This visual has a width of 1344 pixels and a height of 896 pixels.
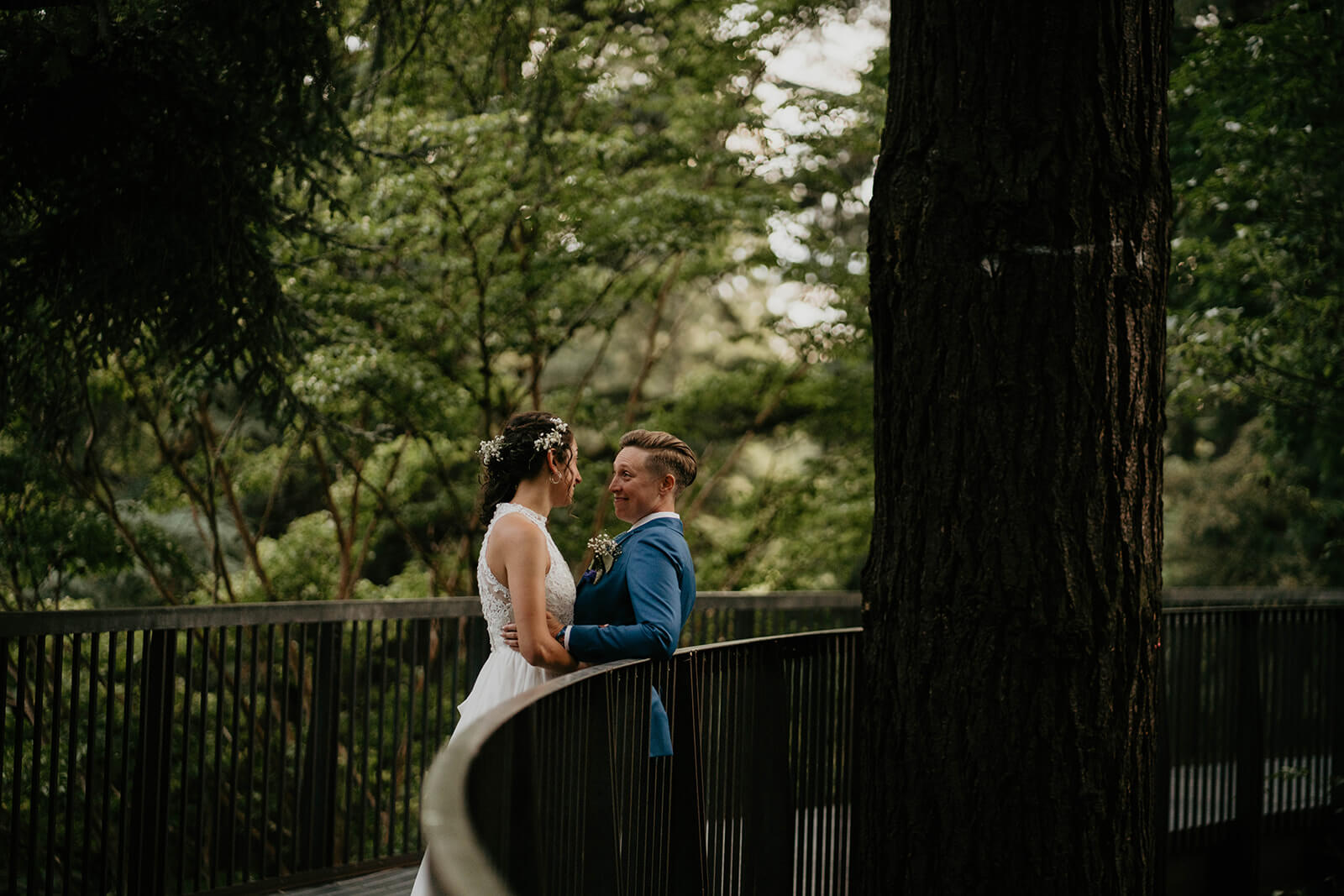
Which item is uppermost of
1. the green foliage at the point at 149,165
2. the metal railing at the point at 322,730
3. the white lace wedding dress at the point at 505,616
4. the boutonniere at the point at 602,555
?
the green foliage at the point at 149,165

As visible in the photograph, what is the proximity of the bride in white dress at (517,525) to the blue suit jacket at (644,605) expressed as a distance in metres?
0.15

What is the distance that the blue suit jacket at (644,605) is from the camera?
3832 millimetres

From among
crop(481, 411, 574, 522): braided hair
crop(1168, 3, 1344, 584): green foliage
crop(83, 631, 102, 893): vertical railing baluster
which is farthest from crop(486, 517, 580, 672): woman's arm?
crop(1168, 3, 1344, 584): green foliage

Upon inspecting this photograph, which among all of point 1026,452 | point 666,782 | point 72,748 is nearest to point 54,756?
point 72,748

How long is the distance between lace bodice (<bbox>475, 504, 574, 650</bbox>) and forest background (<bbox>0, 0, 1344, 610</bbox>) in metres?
3.23

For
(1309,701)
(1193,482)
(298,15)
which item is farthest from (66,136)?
(1193,482)

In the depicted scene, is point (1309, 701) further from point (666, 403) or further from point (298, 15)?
point (666, 403)

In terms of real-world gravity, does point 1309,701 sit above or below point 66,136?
below

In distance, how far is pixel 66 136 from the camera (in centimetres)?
627

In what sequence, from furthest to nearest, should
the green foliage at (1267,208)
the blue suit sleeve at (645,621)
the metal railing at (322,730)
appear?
the green foliage at (1267,208)
the metal railing at (322,730)
the blue suit sleeve at (645,621)

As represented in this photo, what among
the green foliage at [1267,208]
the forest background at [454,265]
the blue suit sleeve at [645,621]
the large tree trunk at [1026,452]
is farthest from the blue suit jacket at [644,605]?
the green foliage at [1267,208]

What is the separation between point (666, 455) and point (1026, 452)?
50.6 inches

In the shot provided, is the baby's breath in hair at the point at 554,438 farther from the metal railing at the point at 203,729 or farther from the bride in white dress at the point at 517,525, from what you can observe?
the metal railing at the point at 203,729

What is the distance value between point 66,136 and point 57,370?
5.75ft
